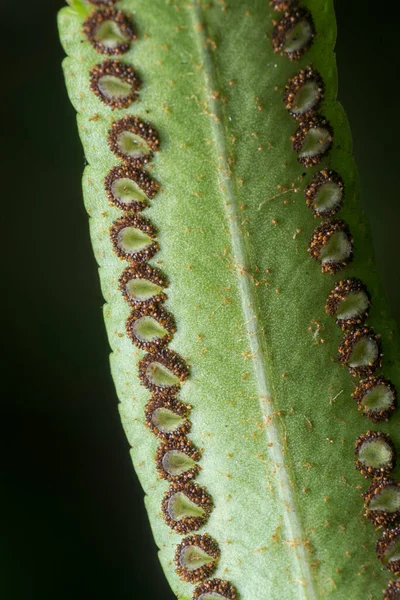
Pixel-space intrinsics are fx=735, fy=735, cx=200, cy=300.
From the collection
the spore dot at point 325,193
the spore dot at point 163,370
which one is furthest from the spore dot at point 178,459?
the spore dot at point 325,193

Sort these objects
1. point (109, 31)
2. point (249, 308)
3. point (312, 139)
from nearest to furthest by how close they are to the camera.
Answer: point (109, 31) < point (312, 139) < point (249, 308)

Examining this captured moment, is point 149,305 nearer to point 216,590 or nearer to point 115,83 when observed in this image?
point 115,83

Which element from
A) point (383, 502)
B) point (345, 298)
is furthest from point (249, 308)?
point (383, 502)

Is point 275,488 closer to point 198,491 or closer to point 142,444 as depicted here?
point 198,491

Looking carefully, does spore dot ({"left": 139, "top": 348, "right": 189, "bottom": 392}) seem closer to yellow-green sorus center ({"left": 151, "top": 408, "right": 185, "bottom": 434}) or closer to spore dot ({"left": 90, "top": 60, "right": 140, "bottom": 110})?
yellow-green sorus center ({"left": 151, "top": 408, "right": 185, "bottom": 434})

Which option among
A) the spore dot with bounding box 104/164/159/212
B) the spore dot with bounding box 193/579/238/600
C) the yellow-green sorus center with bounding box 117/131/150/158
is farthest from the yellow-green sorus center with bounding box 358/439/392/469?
the yellow-green sorus center with bounding box 117/131/150/158

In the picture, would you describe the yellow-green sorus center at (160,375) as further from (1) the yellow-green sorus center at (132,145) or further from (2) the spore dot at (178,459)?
(1) the yellow-green sorus center at (132,145)
